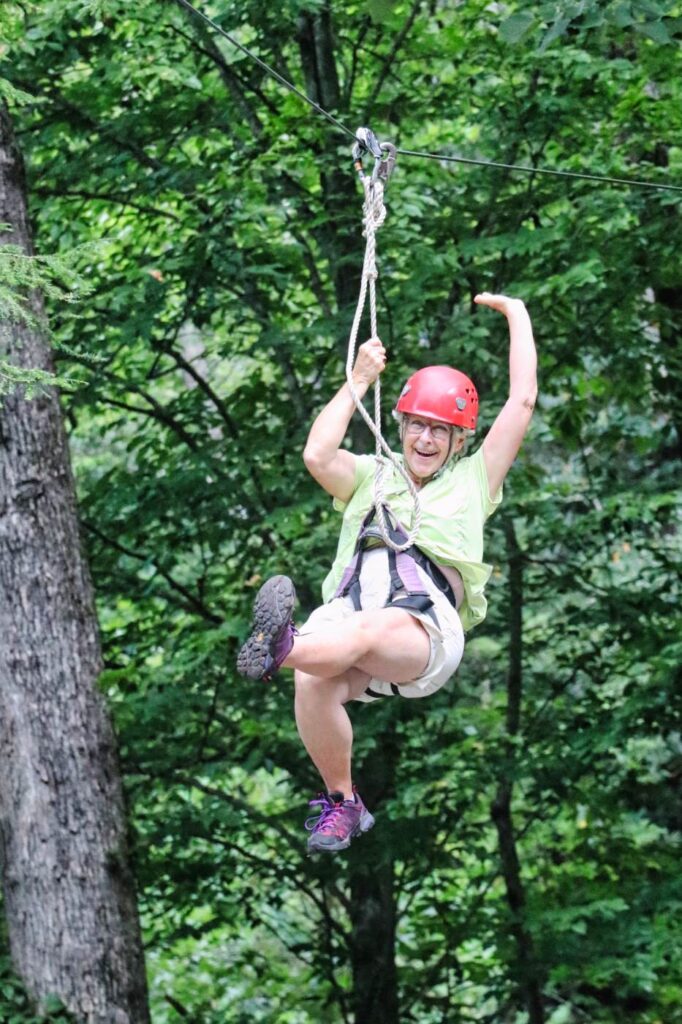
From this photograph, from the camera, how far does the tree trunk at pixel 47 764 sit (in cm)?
568

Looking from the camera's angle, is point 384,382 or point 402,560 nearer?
point 402,560

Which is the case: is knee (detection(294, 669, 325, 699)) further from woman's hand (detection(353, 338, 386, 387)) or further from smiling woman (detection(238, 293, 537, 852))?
woman's hand (detection(353, 338, 386, 387))

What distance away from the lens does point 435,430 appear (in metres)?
3.81

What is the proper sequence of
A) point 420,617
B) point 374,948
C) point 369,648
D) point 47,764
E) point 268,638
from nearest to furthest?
point 268,638, point 369,648, point 420,617, point 47,764, point 374,948

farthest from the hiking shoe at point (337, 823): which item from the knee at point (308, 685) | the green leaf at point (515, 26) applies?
the green leaf at point (515, 26)

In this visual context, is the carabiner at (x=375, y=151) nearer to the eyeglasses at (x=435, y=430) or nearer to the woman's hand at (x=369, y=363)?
the woman's hand at (x=369, y=363)

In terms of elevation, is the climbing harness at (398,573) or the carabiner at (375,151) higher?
the carabiner at (375,151)

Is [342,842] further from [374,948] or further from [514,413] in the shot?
[374,948]

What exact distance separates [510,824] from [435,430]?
13.9ft

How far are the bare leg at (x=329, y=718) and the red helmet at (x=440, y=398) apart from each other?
760 millimetres

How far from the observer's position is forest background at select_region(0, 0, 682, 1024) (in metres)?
6.31

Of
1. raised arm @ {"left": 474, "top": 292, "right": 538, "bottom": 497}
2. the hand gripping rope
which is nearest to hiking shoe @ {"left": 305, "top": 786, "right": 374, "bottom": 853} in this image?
the hand gripping rope

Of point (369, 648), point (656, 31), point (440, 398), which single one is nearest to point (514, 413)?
point (440, 398)

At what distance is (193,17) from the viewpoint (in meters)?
6.65
